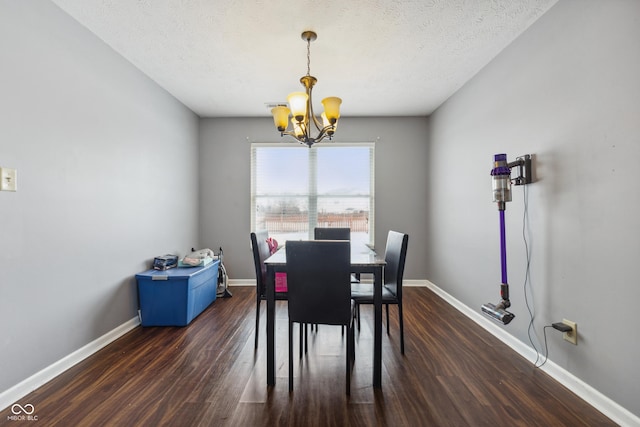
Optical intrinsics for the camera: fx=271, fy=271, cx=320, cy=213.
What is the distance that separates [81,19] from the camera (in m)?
2.05

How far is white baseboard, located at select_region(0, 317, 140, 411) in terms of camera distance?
1.59 meters

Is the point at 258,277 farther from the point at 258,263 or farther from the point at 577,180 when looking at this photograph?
the point at 577,180

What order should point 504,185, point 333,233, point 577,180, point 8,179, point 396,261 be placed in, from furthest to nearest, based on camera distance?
point 333,233 < point 396,261 < point 504,185 < point 577,180 < point 8,179

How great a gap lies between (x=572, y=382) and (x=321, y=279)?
1.73 m

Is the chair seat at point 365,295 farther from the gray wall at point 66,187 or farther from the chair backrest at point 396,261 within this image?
the gray wall at point 66,187

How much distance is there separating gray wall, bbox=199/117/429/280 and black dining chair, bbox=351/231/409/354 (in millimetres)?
1713

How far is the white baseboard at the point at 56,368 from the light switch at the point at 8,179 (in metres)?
1.18

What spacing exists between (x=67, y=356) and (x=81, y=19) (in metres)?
2.50

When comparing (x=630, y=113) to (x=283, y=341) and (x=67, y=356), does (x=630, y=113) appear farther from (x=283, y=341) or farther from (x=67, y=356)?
(x=67, y=356)

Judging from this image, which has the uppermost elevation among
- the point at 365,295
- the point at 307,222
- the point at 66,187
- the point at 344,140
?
the point at 344,140

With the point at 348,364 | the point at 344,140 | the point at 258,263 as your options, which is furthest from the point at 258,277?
the point at 344,140

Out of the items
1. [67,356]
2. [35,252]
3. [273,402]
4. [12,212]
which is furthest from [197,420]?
[12,212]

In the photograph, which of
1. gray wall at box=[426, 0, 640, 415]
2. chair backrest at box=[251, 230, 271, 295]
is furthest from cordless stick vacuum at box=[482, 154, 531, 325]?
chair backrest at box=[251, 230, 271, 295]

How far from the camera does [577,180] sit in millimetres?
1710
